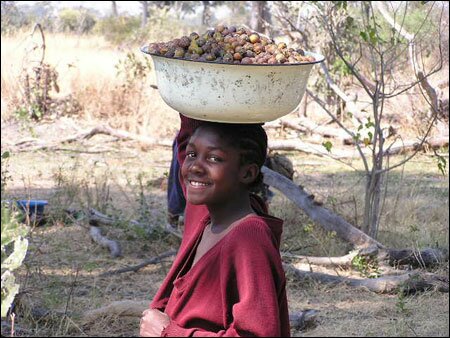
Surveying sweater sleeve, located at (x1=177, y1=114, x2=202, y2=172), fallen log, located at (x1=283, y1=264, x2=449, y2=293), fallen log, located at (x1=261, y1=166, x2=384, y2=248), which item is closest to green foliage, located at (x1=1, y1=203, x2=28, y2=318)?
sweater sleeve, located at (x1=177, y1=114, x2=202, y2=172)

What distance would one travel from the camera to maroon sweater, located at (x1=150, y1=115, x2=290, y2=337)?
1.95 meters

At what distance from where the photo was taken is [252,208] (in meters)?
2.30

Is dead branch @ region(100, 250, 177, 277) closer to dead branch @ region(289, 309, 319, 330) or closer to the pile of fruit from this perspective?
dead branch @ region(289, 309, 319, 330)

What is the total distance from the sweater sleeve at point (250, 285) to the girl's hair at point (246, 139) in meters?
0.22

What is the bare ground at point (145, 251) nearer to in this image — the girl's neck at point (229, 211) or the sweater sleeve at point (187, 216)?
the sweater sleeve at point (187, 216)

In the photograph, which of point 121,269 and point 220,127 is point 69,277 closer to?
point 121,269

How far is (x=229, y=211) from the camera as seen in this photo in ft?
7.23

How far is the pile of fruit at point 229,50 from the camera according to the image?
85.7 inches

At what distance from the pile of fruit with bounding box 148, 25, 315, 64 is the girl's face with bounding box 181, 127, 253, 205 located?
203mm

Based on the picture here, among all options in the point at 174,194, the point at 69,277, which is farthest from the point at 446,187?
the point at 69,277

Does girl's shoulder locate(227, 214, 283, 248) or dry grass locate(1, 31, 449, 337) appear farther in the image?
dry grass locate(1, 31, 449, 337)

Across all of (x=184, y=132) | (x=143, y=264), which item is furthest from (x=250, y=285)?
(x=143, y=264)

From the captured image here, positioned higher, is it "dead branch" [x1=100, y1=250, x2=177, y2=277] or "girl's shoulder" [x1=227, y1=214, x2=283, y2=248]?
"girl's shoulder" [x1=227, y1=214, x2=283, y2=248]

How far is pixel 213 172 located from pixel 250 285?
342 mm
